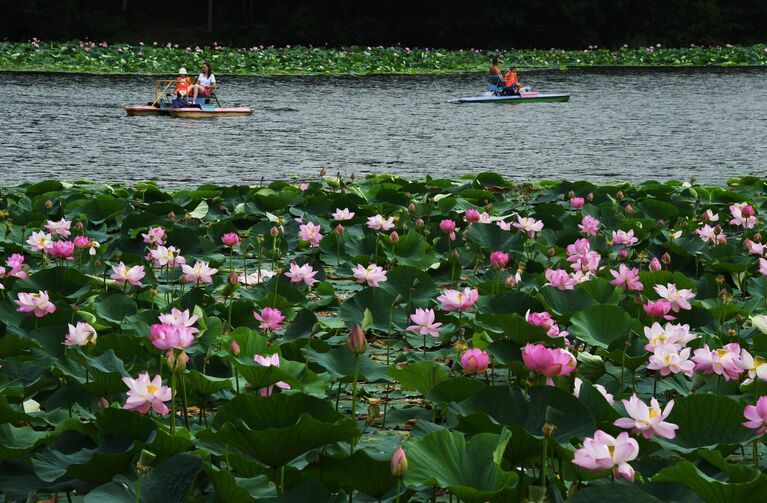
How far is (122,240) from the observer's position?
4164 millimetres

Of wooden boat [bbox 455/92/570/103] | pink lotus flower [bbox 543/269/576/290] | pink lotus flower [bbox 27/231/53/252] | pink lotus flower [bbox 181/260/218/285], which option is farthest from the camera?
wooden boat [bbox 455/92/570/103]

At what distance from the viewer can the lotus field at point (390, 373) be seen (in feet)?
5.57

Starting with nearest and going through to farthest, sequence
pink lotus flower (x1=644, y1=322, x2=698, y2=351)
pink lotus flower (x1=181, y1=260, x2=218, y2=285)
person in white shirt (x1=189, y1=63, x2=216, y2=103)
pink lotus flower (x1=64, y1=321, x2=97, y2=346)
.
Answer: pink lotus flower (x1=644, y1=322, x2=698, y2=351) → pink lotus flower (x1=64, y1=321, x2=97, y2=346) → pink lotus flower (x1=181, y1=260, x2=218, y2=285) → person in white shirt (x1=189, y1=63, x2=216, y2=103)

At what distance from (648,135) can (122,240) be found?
848cm

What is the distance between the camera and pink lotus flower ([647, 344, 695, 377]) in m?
2.12

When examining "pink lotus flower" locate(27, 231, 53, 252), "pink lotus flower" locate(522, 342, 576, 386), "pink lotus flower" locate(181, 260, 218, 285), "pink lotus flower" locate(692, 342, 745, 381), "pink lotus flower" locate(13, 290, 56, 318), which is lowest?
"pink lotus flower" locate(27, 231, 53, 252)

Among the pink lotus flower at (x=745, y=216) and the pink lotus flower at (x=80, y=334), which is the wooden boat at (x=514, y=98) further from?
the pink lotus flower at (x=80, y=334)

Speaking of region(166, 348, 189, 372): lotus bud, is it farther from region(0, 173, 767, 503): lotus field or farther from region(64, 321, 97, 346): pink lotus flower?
region(64, 321, 97, 346): pink lotus flower

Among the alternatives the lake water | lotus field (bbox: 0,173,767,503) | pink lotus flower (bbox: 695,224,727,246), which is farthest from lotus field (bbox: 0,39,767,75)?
pink lotus flower (bbox: 695,224,727,246)

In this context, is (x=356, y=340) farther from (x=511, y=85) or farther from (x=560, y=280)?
(x=511, y=85)

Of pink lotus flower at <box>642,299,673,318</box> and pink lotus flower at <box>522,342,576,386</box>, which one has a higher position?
pink lotus flower at <box>522,342,576,386</box>

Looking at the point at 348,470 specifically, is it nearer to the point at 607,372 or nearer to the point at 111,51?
the point at 607,372

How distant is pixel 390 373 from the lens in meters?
2.11

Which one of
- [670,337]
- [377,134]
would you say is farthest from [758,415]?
[377,134]
